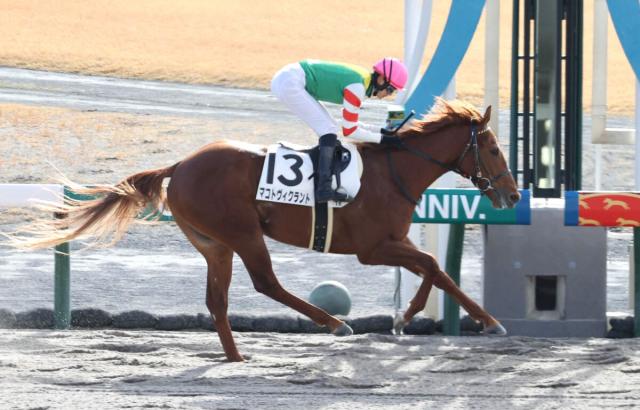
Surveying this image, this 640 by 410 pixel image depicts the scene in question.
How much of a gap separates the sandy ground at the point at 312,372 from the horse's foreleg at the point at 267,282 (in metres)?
0.15

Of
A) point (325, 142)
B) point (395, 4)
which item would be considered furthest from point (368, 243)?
point (395, 4)

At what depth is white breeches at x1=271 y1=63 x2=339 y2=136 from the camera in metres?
7.10

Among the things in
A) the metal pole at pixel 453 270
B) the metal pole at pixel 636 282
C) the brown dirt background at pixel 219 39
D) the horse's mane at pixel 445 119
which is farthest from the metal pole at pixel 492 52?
the brown dirt background at pixel 219 39

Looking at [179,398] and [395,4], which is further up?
[395,4]

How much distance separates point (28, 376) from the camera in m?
6.11

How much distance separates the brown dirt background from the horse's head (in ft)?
44.1

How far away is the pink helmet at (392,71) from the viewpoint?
23.0 ft

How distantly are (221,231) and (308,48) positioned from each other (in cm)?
1980

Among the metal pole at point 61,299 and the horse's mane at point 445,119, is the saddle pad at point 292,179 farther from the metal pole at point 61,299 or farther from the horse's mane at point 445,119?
the metal pole at point 61,299

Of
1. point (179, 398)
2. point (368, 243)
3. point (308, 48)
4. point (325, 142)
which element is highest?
point (308, 48)

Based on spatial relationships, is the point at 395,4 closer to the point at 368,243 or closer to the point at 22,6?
the point at 22,6

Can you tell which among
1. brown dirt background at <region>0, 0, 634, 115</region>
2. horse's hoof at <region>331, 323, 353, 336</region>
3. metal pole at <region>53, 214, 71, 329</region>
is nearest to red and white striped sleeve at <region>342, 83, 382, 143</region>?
horse's hoof at <region>331, 323, 353, 336</region>

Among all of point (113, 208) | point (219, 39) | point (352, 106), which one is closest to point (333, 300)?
point (113, 208)

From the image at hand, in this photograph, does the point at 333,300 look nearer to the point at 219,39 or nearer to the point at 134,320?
the point at 134,320
